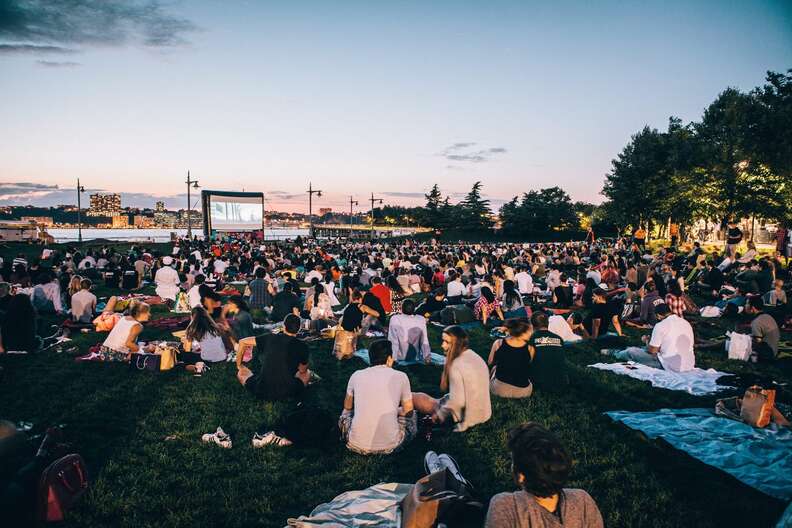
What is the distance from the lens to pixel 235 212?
5269 centimetres

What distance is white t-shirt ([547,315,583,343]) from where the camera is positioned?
8.72 m

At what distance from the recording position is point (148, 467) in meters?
4.53

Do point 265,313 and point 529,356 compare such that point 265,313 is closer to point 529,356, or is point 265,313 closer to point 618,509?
point 529,356

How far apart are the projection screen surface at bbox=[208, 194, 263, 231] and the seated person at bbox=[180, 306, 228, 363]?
4612 centimetres

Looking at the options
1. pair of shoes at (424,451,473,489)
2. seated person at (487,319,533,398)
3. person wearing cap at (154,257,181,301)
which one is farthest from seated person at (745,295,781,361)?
person wearing cap at (154,257,181,301)

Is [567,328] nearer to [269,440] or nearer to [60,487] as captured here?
[269,440]

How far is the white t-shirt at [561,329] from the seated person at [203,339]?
5.95m

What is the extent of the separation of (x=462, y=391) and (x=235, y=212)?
52.0 metres

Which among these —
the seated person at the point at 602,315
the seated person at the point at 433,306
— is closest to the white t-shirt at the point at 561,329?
the seated person at the point at 602,315

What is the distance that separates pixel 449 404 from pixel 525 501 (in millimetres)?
3196

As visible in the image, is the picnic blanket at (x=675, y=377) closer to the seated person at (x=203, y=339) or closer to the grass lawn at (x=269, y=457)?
the grass lawn at (x=269, y=457)

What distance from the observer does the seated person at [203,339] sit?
758cm

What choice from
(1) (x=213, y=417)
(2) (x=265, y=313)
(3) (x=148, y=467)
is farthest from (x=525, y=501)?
(2) (x=265, y=313)

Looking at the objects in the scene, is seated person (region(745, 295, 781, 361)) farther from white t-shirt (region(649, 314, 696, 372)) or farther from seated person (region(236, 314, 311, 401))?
seated person (region(236, 314, 311, 401))
